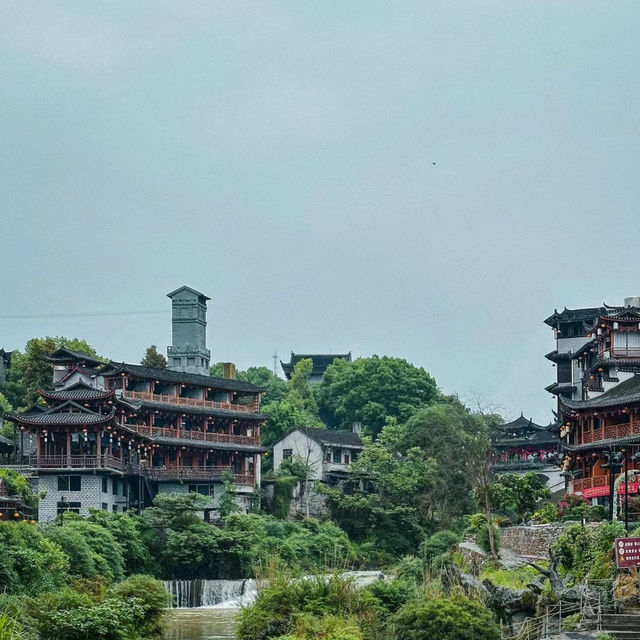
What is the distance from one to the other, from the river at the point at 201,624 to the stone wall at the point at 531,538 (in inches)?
459

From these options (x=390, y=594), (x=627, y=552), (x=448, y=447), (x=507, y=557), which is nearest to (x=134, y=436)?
(x=448, y=447)

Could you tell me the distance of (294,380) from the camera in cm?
11231

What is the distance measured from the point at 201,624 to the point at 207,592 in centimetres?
1067

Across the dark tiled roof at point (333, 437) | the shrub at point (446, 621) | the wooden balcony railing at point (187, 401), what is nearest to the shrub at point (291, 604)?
the shrub at point (446, 621)

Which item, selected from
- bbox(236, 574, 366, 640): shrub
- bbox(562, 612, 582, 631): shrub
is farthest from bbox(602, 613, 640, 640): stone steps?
bbox(236, 574, 366, 640): shrub

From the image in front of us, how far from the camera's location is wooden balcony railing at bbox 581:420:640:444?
204 ft

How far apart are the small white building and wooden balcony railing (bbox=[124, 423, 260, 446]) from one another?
2893 millimetres

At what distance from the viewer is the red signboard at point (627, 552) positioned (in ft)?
120

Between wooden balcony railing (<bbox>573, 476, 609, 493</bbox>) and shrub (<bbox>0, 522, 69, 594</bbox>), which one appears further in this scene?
wooden balcony railing (<bbox>573, 476, 609, 493</bbox>)

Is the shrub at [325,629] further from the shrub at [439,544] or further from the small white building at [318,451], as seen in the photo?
the small white building at [318,451]

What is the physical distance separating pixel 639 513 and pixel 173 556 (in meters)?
31.0

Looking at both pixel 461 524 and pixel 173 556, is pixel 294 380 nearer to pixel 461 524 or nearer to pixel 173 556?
pixel 461 524

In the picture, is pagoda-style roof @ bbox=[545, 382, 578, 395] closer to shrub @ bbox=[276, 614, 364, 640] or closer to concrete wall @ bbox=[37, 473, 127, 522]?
concrete wall @ bbox=[37, 473, 127, 522]

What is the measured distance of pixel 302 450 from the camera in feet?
294
